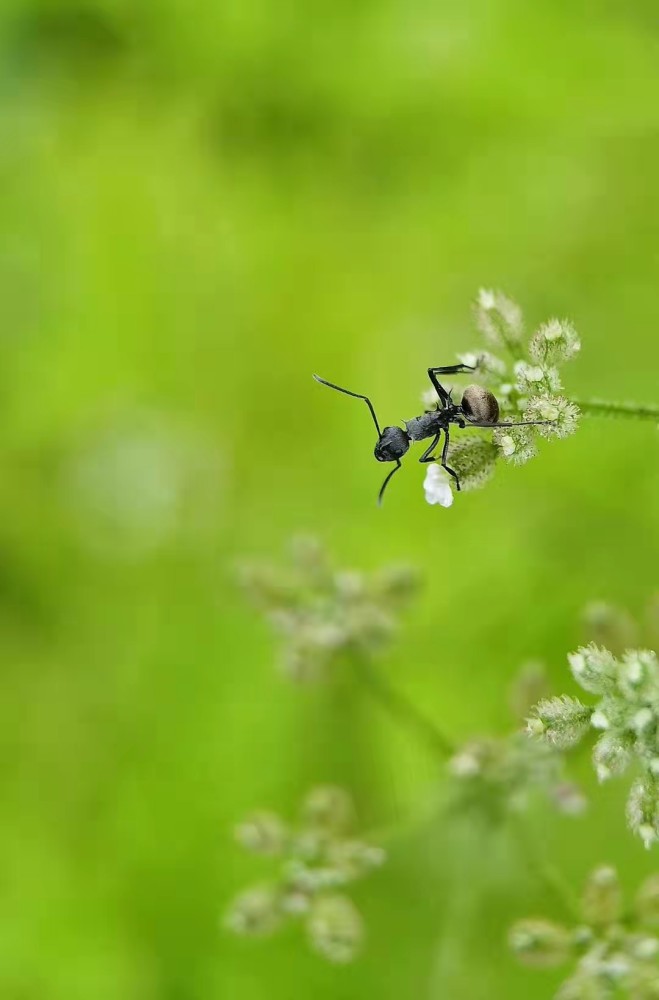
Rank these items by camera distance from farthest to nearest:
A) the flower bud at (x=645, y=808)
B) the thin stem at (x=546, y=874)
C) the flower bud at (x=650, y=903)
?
the thin stem at (x=546, y=874), the flower bud at (x=650, y=903), the flower bud at (x=645, y=808)

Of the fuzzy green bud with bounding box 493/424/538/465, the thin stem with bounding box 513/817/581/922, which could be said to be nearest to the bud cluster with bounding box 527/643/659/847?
the fuzzy green bud with bounding box 493/424/538/465

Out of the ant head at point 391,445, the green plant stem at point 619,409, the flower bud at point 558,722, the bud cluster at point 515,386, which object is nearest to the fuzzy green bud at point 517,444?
the bud cluster at point 515,386

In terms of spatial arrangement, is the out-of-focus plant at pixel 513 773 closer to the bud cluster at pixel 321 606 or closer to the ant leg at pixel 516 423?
the bud cluster at pixel 321 606

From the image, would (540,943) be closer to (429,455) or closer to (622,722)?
(622,722)

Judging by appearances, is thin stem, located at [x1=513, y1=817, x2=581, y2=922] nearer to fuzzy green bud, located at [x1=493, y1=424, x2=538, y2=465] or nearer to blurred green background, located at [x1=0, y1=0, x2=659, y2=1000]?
blurred green background, located at [x1=0, y1=0, x2=659, y2=1000]

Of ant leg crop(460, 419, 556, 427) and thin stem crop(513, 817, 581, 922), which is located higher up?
ant leg crop(460, 419, 556, 427)

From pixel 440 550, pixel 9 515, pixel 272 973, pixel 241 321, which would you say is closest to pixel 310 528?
pixel 440 550

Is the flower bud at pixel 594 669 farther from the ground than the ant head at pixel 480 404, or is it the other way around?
the ant head at pixel 480 404

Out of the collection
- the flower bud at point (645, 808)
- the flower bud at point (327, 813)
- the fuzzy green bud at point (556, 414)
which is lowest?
the flower bud at point (645, 808)
